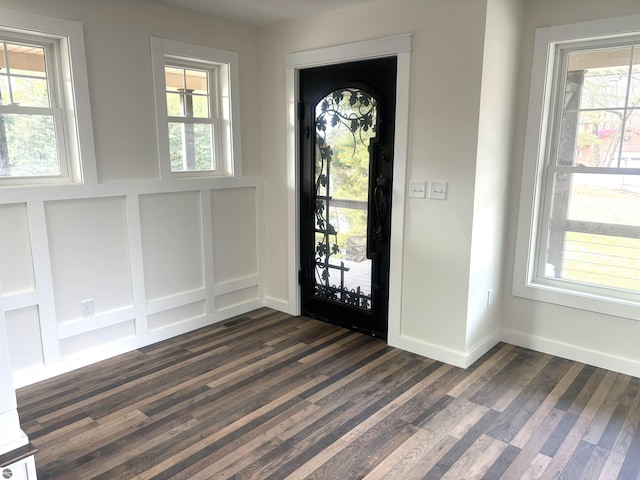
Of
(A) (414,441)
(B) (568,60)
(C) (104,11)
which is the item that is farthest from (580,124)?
(C) (104,11)

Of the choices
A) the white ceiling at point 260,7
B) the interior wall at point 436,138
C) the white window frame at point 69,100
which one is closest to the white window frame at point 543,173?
the interior wall at point 436,138

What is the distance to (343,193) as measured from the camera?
358 cm

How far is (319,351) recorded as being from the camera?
333 cm

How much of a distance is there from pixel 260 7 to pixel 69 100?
1.44 meters

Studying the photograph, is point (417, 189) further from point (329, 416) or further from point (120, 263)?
point (120, 263)

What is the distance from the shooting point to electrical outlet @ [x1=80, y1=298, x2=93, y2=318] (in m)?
3.03

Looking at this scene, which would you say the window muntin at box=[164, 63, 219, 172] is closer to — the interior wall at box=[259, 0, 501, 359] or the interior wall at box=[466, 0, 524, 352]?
the interior wall at box=[259, 0, 501, 359]

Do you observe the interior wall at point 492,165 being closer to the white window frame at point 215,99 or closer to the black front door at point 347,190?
the black front door at point 347,190

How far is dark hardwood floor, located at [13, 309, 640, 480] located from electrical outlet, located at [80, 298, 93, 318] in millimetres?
360

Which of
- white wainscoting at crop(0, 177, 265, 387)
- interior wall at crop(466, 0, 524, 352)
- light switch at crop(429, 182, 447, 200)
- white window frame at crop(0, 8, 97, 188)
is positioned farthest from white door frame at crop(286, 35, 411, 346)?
white window frame at crop(0, 8, 97, 188)

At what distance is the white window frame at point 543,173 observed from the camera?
2.81 metres

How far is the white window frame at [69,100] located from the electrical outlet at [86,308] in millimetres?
791

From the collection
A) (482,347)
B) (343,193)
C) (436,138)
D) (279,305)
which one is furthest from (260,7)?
(482,347)

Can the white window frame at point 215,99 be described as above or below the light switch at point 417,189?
above
